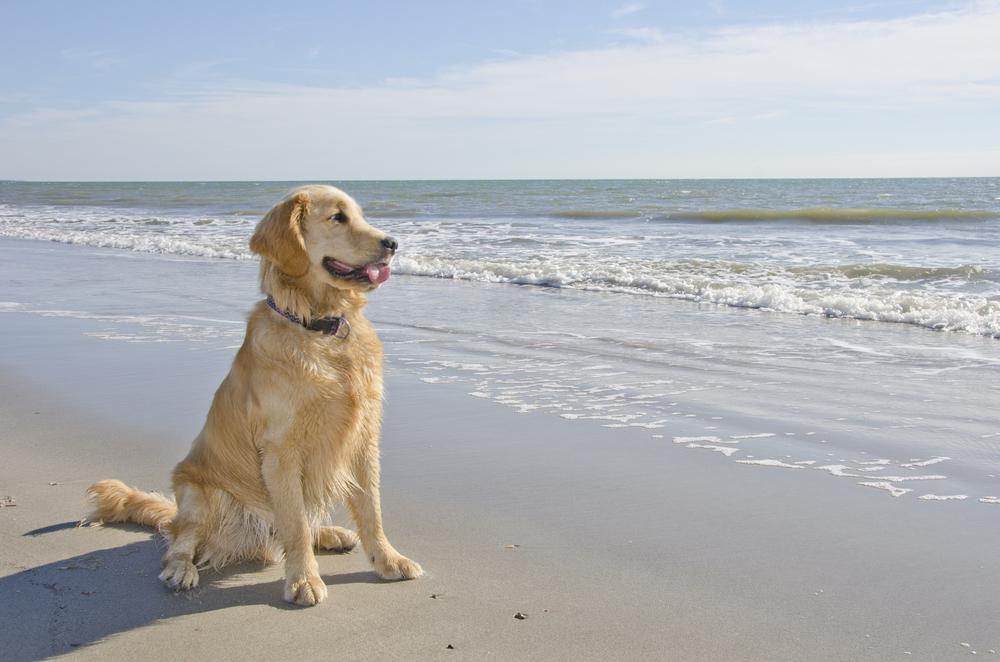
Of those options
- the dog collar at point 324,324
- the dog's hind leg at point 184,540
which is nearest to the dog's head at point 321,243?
the dog collar at point 324,324

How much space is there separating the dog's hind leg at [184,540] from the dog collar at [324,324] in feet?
2.56

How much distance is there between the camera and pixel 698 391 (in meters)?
6.53

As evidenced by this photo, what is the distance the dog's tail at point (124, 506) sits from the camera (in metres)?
4.00

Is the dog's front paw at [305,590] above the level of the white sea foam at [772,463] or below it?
below

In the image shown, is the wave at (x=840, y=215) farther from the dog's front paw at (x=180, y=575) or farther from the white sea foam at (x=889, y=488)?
the dog's front paw at (x=180, y=575)

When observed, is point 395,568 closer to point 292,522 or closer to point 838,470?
point 292,522

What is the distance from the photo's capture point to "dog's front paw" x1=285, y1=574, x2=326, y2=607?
3339 mm

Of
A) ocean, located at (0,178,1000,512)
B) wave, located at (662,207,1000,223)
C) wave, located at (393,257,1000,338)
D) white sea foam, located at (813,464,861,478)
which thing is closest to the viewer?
white sea foam, located at (813,464,861,478)

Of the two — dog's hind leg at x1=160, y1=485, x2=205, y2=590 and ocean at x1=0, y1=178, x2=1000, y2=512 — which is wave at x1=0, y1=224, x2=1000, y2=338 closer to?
ocean at x1=0, y1=178, x2=1000, y2=512

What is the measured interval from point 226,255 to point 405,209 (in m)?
17.7

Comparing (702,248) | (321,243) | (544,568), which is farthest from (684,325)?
(702,248)

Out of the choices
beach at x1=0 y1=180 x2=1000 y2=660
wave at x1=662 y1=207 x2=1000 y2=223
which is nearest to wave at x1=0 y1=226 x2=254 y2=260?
beach at x1=0 y1=180 x2=1000 y2=660

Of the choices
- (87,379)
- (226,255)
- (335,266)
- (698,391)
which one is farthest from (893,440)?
(226,255)

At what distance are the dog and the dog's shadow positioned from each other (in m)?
0.09
